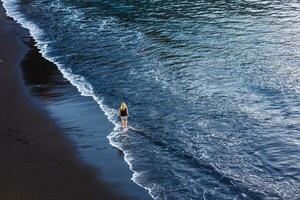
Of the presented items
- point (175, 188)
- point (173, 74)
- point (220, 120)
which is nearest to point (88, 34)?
point (173, 74)

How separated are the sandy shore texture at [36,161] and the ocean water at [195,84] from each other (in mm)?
2250

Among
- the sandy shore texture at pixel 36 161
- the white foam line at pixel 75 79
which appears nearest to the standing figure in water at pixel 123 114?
the white foam line at pixel 75 79

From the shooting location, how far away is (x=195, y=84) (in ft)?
110

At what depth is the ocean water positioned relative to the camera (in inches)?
884

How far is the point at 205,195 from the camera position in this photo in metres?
20.6

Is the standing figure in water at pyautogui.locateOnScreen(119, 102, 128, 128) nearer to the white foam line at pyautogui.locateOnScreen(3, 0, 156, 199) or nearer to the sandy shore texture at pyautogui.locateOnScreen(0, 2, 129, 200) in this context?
the white foam line at pyautogui.locateOnScreen(3, 0, 156, 199)

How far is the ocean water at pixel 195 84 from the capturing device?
73.7 feet

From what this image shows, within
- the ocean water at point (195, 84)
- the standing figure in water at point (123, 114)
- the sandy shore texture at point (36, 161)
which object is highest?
the standing figure in water at point (123, 114)

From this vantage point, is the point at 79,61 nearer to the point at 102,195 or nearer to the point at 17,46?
the point at 17,46

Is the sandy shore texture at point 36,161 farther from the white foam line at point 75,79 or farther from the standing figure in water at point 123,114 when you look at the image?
the standing figure in water at point 123,114

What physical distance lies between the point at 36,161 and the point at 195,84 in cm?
1363

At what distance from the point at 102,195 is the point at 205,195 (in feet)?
13.5

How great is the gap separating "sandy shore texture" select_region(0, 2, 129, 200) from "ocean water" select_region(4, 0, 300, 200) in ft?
7.38

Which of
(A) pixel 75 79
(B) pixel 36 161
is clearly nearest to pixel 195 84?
(A) pixel 75 79
